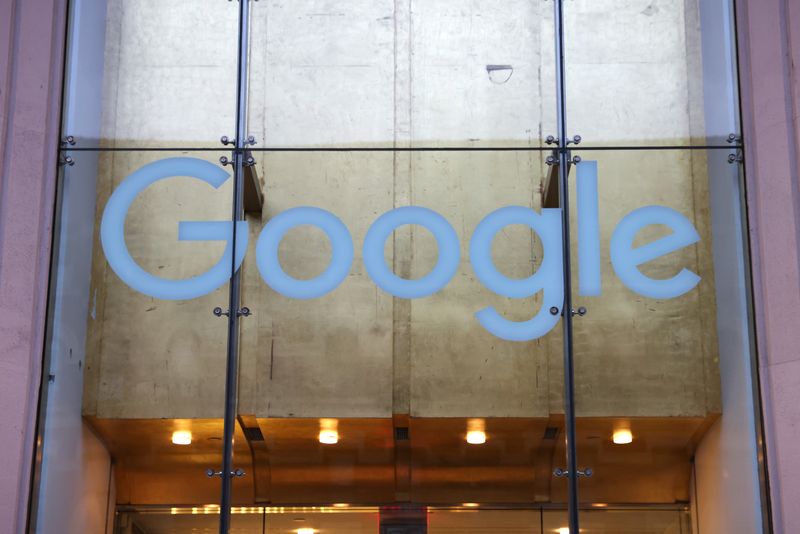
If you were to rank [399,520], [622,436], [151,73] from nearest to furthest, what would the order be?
[622,436], [151,73], [399,520]

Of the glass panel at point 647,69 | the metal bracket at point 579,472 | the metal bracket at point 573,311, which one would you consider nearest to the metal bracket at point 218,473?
the metal bracket at point 579,472

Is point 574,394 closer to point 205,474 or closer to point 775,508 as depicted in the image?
point 775,508

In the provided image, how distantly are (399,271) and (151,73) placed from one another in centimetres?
251

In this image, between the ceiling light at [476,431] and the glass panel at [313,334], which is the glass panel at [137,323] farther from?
the ceiling light at [476,431]

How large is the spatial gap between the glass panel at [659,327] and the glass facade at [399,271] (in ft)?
0.07

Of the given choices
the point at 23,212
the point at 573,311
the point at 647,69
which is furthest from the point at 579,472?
the point at 23,212

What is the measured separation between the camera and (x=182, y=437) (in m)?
9.69

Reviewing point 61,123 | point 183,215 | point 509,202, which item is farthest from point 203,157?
point 509,202

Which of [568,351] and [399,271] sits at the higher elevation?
[399,271]

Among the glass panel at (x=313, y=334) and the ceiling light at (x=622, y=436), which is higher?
the glass panel at (x=313, y=334)

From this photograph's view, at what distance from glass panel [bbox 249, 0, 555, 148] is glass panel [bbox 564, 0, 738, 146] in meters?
0.26

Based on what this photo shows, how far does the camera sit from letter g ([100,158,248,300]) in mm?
9594

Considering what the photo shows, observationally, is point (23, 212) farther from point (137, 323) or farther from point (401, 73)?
point (401, 73)

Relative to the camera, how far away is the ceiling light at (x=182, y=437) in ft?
31.7
